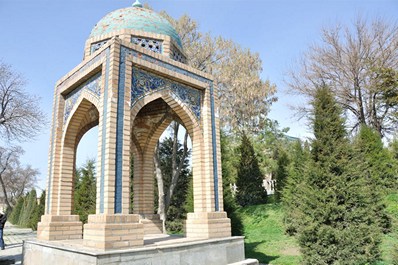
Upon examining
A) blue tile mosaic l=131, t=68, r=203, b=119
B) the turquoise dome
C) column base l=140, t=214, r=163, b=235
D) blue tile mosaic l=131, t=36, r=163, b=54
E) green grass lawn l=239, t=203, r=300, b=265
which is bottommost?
green grass lawn l=239, t=203, r=300, b=265

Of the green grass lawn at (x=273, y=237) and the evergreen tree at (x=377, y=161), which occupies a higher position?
the evergreen tree at (x=377, y=161)

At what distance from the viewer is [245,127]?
Answer: 70.6 ft

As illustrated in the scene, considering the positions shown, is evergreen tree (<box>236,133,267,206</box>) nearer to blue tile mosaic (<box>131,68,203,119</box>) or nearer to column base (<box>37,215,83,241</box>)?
blue tile mosaic (<box>131,68,203,119</box>)

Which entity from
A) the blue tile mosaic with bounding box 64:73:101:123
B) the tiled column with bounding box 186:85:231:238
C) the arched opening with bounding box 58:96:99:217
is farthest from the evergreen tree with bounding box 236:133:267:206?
the blue tile mosaic with bounding box 64:73:101:123

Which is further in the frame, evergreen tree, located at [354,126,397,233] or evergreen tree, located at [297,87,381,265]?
evergreen tree, located at [354,126,397,233]

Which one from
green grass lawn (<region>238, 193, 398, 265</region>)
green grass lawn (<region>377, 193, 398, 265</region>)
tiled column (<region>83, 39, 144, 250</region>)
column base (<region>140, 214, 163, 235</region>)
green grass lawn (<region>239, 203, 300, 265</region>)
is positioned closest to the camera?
tiled column (<region>83, 39, 144, 250</region>)

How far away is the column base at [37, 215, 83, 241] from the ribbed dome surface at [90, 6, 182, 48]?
4.33 m

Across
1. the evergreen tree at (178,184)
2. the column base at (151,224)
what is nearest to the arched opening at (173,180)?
the evergreen tree at (178,184)

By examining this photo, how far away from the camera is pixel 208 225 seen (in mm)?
6816

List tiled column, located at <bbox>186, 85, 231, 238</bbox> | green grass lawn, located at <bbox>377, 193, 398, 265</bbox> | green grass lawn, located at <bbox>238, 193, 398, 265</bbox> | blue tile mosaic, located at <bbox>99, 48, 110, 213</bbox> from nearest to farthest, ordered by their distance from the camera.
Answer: blue tile mosaic, located at <bbox>99, 48, 110, 213</bbox>
tiled column, located at <bbox>186, 85, 231, 238</bbox>
green grass lawn, located at <bbox>377, 193, 398, 265</bbox>
green grass lawn, located at <bbox>238, 193, 398, 265</bbox>

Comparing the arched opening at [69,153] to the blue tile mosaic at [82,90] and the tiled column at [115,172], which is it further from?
the tiled column at [115,172]

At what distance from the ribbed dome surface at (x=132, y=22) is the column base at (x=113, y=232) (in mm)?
4364

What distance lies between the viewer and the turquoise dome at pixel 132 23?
7.66 meters

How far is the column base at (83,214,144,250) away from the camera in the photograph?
17.3 feet
